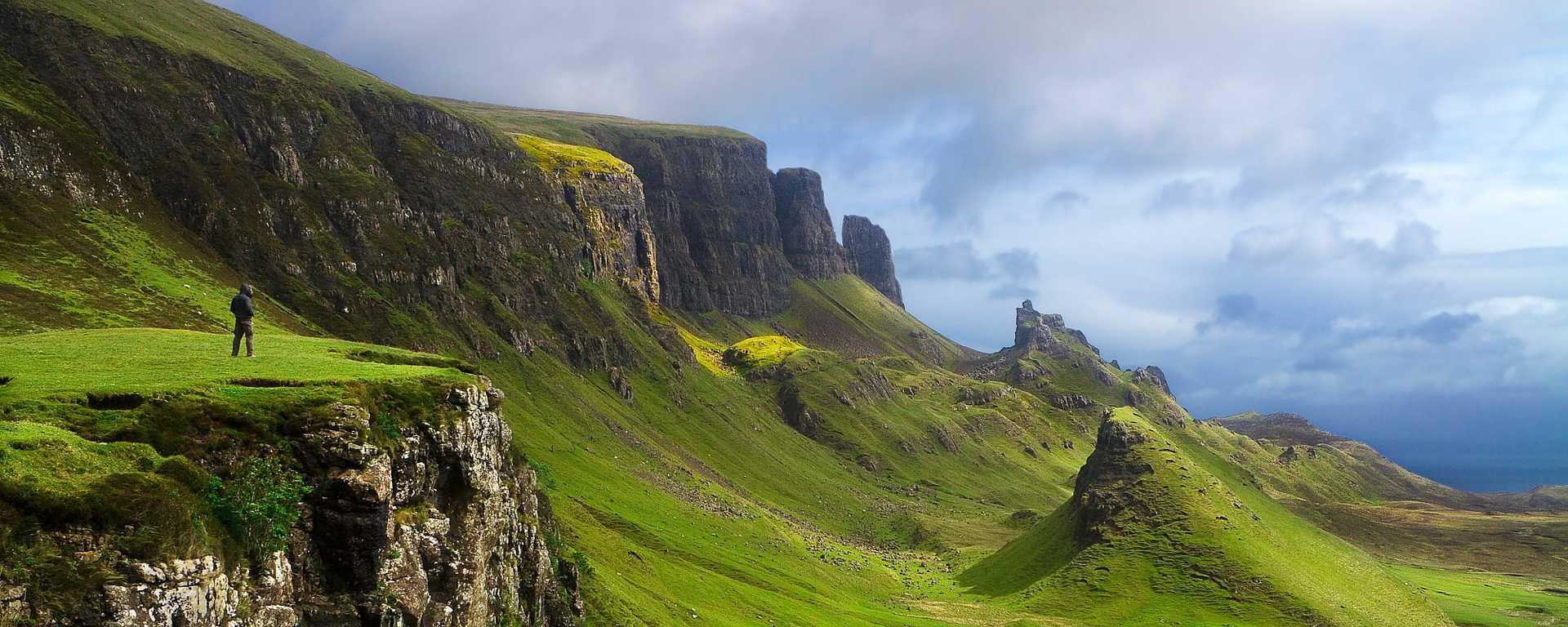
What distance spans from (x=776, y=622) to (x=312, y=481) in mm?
71836

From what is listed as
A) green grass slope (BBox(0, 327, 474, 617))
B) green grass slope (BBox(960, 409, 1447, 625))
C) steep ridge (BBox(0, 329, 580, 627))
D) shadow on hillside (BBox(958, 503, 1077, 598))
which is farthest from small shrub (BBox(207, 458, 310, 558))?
shadow on hillside (BBox(958, 503, 1077, 598))

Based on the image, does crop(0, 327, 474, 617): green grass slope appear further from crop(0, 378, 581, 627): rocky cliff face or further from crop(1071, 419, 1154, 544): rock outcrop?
crop(1071, 419, 1154, 544): rock outcrop

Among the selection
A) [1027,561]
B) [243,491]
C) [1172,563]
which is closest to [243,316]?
[243,491]

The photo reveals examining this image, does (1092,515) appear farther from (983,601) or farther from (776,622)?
(776,622)

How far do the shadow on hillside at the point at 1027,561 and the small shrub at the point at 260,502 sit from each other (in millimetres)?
138574

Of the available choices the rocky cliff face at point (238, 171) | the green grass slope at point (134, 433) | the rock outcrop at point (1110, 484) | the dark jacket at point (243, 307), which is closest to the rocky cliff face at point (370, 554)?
the green grass slope at point (134, 433)

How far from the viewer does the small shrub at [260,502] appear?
23.9 m

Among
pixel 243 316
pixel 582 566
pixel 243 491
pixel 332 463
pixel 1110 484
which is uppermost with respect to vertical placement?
pixel 243 316

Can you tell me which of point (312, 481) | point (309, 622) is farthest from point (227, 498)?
point (309, 622)

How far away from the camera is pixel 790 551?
478 ft

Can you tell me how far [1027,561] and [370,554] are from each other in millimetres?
150307

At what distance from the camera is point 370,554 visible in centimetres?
2814

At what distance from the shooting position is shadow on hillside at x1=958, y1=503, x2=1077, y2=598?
151625mm

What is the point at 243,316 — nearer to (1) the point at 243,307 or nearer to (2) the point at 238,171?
(1) the point at 243,307
